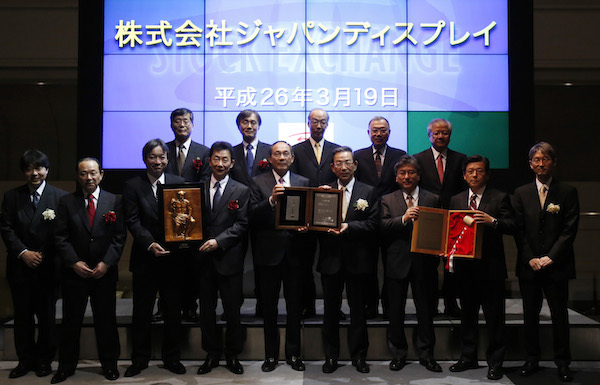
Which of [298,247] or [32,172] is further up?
[32,172]

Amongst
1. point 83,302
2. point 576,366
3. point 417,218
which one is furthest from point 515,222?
point 83,302

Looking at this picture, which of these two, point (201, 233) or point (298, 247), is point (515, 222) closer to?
point (298, 247)

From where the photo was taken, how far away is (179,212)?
14.4ft

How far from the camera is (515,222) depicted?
451 centimetres

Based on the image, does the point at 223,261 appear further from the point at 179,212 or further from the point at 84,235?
the point at 84,235

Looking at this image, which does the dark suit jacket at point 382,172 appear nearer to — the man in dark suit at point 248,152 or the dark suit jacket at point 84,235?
the man in dark suit at point 248,152

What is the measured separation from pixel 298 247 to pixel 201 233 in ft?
2.45

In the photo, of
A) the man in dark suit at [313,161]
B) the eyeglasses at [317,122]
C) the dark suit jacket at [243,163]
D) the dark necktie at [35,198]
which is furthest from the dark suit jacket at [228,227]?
the dark necktie at [35,198]

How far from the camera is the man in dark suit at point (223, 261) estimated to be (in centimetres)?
452

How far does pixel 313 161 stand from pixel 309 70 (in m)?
1.34

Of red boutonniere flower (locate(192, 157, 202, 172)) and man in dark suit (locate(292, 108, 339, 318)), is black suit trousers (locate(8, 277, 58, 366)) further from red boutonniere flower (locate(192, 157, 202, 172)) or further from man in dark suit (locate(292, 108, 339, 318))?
man in dark suit (locate(292, 108, 339, 318))

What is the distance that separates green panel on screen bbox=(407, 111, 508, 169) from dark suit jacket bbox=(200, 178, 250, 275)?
223 cm

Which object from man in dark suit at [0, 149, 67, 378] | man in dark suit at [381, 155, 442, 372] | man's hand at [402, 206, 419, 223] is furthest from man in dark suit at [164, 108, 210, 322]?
man's hand at [402, 206, 419, 223]

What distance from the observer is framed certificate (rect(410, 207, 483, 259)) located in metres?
4.37
